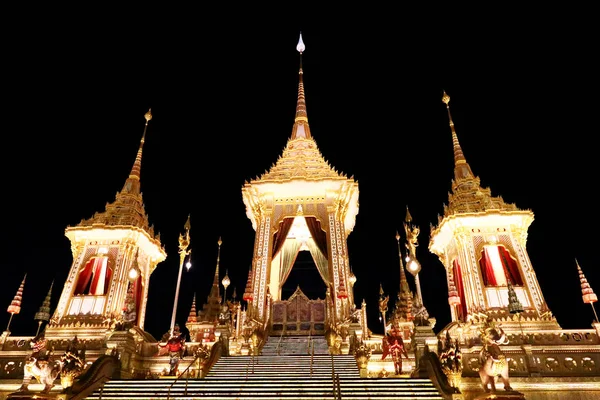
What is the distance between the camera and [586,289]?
17234 millimetres

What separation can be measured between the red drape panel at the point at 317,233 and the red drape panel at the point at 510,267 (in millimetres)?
8454

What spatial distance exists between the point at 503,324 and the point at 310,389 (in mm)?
11770

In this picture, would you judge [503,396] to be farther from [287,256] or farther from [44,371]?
[287,256]

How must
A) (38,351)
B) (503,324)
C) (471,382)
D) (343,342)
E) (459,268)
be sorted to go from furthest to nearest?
Answer: 1. (459,268)
2. (503,324)
3. (343,342)
4. (471,382)
5. (38,351)

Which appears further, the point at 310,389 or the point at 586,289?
the point at 586,289

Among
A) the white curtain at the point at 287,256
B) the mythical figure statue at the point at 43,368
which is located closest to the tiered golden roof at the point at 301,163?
the white curtain at the point at 287,256

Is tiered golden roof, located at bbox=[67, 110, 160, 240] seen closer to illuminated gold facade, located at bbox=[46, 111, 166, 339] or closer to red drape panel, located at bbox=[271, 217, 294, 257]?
illuminated gold facade, located at bbox=[46, 111, 166, 339]

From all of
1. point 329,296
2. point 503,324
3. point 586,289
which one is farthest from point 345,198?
point 586,289

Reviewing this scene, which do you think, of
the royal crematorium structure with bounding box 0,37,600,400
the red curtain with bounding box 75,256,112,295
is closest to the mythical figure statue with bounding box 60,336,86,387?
the royal crematorium structure with bounding box 0,37,600,400

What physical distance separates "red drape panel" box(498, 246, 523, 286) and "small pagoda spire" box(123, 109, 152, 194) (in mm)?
20556

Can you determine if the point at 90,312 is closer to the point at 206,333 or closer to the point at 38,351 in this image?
the point at 206,333

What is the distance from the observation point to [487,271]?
20641 mm

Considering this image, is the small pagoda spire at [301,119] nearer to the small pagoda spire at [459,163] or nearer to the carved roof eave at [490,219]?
the small pagoda spire at [459,163]

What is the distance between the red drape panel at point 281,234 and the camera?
21.9 m
